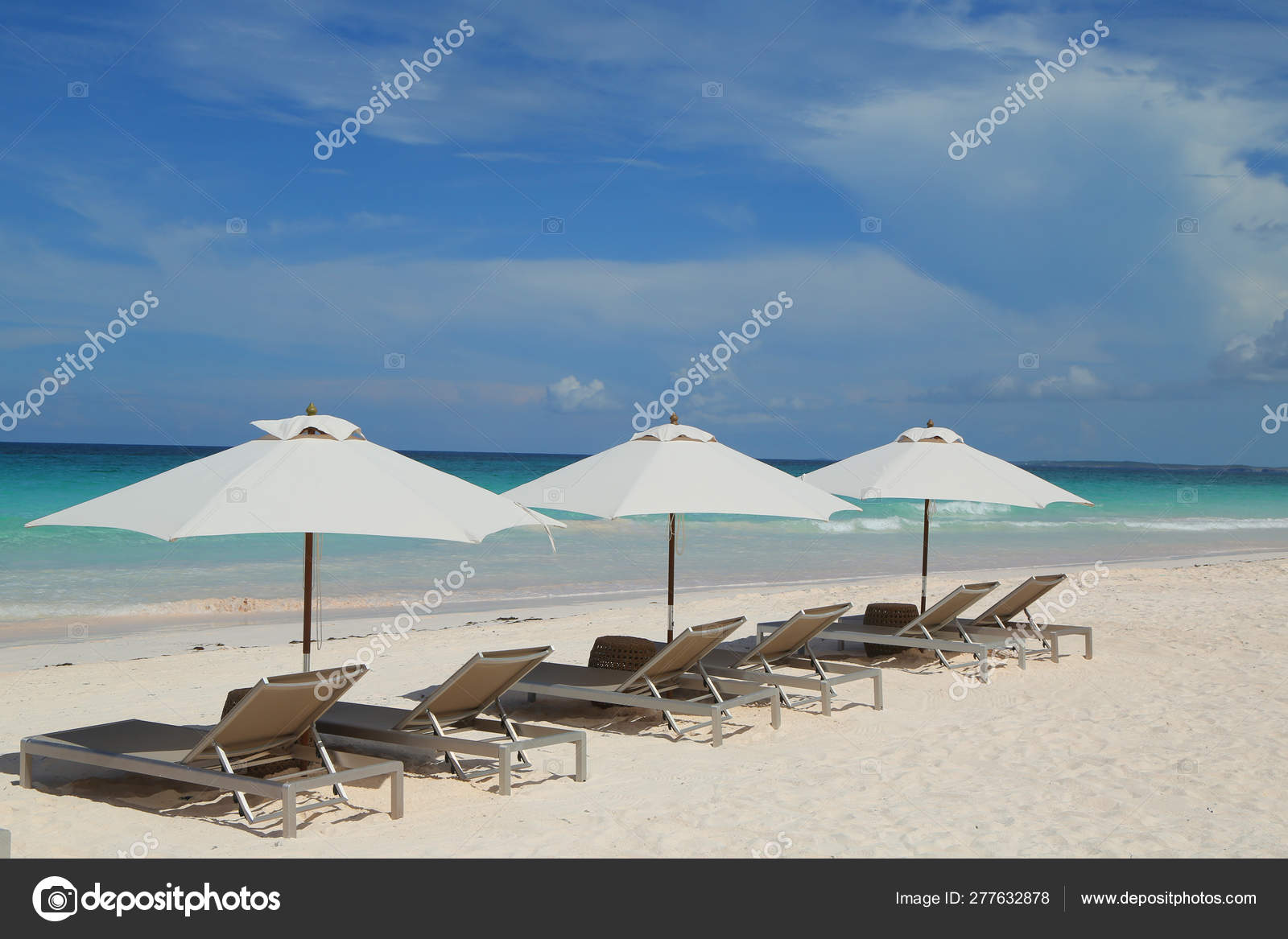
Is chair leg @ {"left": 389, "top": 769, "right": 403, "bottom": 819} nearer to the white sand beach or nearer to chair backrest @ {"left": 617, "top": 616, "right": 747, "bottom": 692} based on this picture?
the white sand beach

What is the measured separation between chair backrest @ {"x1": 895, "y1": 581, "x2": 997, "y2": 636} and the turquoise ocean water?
9.91 feet

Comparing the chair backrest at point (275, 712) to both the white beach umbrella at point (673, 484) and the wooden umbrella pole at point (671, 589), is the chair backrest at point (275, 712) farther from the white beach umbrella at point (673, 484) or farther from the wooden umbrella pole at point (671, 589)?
the wooden umbrella pole at point (671, 589)

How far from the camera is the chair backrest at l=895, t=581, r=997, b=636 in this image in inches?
340

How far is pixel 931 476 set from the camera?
9.02 m

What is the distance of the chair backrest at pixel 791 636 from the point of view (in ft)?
23.3

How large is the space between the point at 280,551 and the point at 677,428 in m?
15.3

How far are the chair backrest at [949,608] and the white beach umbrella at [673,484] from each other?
1.57 meters
